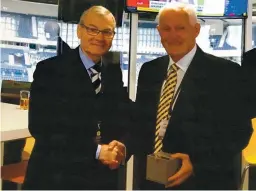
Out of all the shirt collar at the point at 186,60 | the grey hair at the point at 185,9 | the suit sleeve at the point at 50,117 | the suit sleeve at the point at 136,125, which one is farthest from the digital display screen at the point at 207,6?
the suit sleeve at the point at 50,117

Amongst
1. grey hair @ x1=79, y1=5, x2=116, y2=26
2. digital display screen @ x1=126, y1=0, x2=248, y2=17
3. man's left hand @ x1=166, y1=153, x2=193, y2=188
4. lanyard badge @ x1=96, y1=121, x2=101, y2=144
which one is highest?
digital display screen @ x1=126, y1=0, x2=248, y2=17

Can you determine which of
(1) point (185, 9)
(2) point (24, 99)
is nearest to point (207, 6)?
(1) point (185, 9)

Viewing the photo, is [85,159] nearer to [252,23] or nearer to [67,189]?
[67,189]

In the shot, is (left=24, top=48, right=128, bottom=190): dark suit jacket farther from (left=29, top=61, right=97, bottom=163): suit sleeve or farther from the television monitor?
the television monitor

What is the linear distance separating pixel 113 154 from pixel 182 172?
0.89 feet

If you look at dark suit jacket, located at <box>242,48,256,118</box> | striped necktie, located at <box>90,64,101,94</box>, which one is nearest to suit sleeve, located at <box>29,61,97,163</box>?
striped necktie, located at <box>90,64,101,94</box>

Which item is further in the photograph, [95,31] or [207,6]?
[207,6]

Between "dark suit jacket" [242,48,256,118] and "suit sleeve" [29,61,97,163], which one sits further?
"dark suit jacket" [242,48,256,118]

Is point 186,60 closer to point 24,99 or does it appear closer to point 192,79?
point 192,79

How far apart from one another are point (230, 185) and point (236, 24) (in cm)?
72

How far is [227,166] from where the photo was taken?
4.71ft

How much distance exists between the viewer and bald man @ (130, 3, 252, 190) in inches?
53.1

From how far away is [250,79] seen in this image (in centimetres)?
144

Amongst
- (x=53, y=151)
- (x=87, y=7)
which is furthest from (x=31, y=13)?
(x=53, y=151)
